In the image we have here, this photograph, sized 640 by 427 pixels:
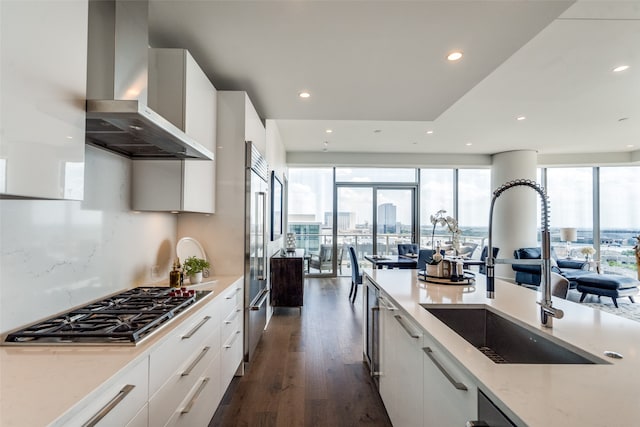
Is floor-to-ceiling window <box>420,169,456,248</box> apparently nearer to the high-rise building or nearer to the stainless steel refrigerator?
the high-rise building

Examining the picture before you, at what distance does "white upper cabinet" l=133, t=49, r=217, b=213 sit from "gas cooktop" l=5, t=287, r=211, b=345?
63cm

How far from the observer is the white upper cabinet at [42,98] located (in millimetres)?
884

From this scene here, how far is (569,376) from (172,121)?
7.53 ft

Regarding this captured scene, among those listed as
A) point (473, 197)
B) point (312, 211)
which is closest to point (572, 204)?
point (473, 197)

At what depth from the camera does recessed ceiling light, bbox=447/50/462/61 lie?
2200 millimetres

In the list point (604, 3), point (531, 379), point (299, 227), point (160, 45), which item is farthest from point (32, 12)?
point (299, 227)

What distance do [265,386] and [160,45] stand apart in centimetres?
282

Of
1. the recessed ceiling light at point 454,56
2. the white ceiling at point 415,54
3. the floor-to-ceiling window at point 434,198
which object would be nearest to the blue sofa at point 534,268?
the floor-to-ceiling window at point 434,198

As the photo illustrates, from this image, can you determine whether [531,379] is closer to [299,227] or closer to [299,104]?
[299,104]

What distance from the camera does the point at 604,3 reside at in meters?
2.16

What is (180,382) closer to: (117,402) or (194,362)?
(194,362)

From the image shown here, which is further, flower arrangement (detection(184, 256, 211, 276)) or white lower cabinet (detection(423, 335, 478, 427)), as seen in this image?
flower arrangement (detection(184, 256, 211, 276))

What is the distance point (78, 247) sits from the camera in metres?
1.53

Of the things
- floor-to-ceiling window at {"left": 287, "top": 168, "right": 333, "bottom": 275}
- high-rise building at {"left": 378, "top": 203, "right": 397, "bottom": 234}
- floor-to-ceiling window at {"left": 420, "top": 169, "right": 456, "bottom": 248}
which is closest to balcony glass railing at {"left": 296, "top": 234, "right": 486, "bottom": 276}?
floor-to-ceiling window at {"left": 287, "top": 168, "right": 333, "bottom": 275}
